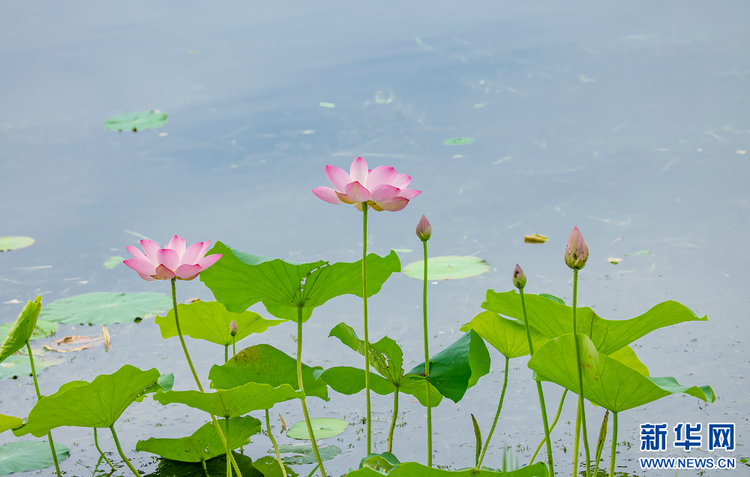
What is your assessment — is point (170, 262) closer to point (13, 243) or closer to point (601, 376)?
point (601, 376)

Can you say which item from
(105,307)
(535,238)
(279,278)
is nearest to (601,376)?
(279,278)

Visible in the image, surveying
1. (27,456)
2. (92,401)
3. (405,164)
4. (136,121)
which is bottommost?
(27,456)

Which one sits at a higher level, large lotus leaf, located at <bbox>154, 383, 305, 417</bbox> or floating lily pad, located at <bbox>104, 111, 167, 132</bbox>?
floating lily pad, located at <bbox>104, 111, 167, 132</bbox>

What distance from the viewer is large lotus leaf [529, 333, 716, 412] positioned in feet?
2.77

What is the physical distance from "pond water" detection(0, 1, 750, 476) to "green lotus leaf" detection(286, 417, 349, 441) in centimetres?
2

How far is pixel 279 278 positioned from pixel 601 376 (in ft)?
1.58

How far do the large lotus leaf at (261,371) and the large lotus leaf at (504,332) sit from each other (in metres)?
0.29

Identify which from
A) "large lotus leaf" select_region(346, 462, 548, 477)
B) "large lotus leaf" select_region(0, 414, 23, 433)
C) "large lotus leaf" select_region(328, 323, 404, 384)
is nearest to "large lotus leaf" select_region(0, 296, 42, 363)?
"large lotus leaf" select_region(0, 414, 23, 433)

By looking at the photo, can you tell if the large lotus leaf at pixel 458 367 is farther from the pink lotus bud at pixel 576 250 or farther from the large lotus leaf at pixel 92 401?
the large lotus leaf at pixel 92 401

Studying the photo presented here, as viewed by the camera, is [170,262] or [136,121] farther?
[136,121]

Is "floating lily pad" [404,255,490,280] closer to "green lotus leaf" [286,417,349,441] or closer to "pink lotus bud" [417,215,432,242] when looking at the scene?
"green lotus leaf" [286,417,349,441]

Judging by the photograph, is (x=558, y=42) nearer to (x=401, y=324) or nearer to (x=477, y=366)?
(x=401, y=324)

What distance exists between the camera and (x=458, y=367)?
3.34 ft

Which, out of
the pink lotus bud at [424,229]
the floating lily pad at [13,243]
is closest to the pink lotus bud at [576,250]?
the pink lotus bud at [424,229]
